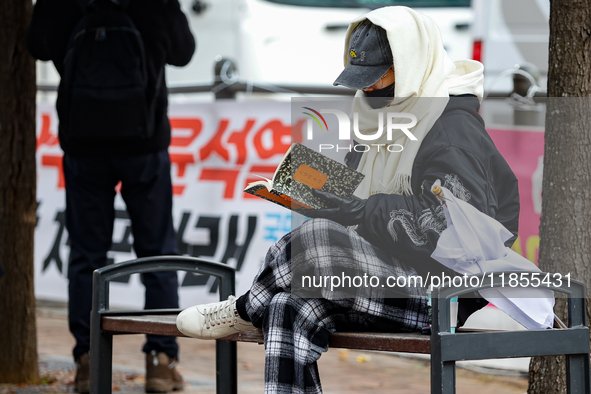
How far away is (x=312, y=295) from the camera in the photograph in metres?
2.20

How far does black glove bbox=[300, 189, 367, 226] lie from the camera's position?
2.16m

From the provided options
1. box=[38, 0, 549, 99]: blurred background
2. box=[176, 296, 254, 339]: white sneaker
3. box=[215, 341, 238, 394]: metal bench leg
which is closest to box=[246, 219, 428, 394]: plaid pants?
box=[176, 296, 254, 339]: white sneaker

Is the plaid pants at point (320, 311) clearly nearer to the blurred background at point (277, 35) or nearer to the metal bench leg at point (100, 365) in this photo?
the metal bench leg at point (100, 365)

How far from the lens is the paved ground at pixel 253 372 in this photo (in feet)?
12.3

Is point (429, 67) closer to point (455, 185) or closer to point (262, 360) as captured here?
point (455, 185)

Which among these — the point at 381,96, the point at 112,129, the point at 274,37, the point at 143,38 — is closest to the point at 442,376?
the point at 381,96

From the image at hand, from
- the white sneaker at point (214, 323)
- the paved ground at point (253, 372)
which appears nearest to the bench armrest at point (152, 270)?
the white sneaker at point (214, 323)

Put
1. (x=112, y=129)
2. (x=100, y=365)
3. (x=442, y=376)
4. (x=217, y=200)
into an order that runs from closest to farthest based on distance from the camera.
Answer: (x=442, y=376) → (x=100, y=365) → (x=112, y=129) → (x=217, y=200)

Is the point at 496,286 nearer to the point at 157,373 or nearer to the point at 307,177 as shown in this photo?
the point at 307,177

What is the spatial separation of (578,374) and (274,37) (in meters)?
5.89

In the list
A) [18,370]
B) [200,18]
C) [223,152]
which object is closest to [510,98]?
[223,152]

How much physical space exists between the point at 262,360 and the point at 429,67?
2.65 metres

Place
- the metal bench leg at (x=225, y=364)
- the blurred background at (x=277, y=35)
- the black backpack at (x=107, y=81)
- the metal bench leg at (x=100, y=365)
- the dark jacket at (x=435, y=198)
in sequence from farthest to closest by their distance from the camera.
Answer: the blurred background at (x=277, y=35) < the black backpack at (x=107, y=81) < the metal bench leg at (x=225, y=364) < the metal bench leg at (x=100, y=365) < the dark jacket at (x=435, y=198)

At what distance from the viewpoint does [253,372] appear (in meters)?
4.16
